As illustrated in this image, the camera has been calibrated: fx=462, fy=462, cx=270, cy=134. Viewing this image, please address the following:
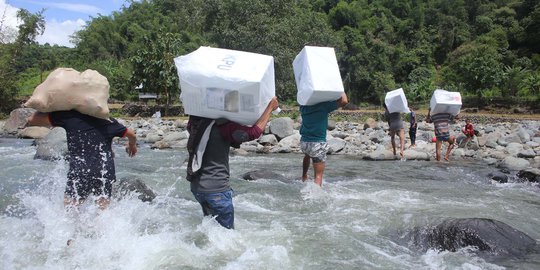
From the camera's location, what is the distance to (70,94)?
374 cm

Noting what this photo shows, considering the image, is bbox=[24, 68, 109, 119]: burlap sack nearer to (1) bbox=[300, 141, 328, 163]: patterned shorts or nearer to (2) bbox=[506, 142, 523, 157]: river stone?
(1) bbox=[300, 141, 328, 163]: patterned shorts

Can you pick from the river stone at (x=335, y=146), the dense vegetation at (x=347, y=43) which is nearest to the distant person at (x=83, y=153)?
the river stone at (x=335, y=146)

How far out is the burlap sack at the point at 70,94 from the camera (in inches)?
146

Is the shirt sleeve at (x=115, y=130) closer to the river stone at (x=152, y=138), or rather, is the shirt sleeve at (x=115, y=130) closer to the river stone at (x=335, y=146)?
the river stone at (x=335, y=146)

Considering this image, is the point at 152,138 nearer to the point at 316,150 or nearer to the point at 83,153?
the point at 316,150

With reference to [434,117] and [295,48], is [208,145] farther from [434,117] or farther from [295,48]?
[295,48]

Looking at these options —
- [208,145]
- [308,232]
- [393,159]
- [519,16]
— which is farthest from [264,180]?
[519,16]

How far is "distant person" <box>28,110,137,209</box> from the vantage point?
3.80m

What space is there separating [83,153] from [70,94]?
19.4 inches

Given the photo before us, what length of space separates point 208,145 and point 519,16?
69.8m

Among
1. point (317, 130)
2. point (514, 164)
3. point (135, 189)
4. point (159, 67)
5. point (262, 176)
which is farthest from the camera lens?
point (159, 67)

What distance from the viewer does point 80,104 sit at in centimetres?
377

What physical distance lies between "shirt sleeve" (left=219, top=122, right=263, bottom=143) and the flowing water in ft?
2.64

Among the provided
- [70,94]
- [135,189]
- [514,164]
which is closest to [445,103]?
[514,164]
